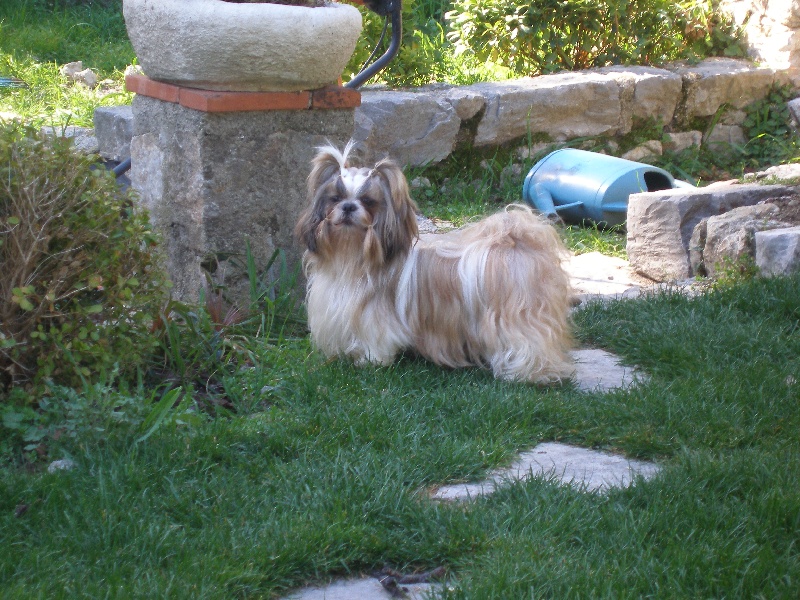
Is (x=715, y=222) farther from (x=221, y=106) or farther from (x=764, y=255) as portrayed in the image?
(x=221, y=106)

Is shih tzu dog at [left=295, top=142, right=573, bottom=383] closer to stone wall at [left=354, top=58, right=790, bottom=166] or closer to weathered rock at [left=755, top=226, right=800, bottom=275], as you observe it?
weathered rock at [left=755, top=226, right=800, bottom=275]

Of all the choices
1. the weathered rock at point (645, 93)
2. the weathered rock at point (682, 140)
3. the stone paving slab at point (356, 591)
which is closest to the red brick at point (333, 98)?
the stone paving slab at point (356, 591)

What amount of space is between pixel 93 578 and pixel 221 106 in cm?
262

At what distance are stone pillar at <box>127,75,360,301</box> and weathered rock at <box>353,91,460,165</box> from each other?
2.25 meters

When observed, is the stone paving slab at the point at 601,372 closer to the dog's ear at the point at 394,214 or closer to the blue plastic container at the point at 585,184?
the dog's ear at the point at 394,214

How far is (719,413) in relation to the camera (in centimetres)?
383

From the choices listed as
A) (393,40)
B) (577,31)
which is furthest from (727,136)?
(393,40)

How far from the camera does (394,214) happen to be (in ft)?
13.7

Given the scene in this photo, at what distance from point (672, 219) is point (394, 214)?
2660 mm

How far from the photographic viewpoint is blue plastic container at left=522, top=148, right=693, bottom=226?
7238 millimetres

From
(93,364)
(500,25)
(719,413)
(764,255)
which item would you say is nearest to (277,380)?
(93,364)

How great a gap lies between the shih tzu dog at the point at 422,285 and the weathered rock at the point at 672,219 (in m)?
2.00

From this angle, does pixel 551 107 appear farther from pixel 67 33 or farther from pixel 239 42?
pixel 67 33

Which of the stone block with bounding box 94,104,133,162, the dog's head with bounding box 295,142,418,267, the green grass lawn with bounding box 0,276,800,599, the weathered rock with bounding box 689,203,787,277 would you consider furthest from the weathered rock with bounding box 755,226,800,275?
the stone block with bounding box 94,104,133,162
